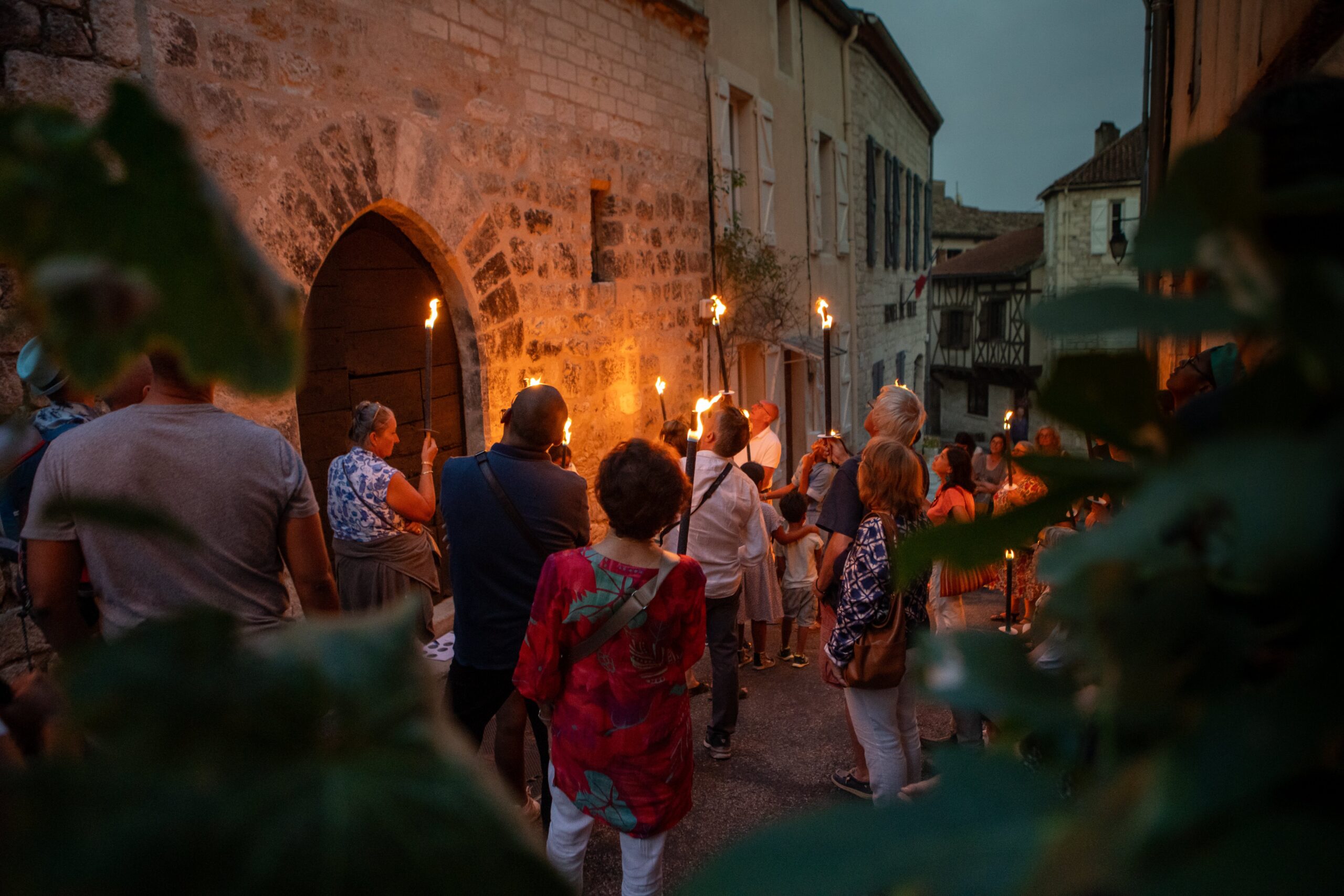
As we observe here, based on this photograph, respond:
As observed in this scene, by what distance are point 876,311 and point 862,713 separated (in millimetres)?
13102

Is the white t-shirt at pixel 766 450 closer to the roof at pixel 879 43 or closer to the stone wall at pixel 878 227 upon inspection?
the roof at pixel 879 43

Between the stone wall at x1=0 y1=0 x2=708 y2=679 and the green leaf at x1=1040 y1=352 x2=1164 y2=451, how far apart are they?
2.95 metres

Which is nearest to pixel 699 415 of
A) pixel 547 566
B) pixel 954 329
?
pixel 547 566

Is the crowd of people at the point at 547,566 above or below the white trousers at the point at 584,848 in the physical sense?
above

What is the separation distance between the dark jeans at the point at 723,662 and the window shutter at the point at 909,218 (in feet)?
53.6

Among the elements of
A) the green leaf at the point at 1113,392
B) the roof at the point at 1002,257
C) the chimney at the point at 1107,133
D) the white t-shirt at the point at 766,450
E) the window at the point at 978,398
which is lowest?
the window at the point at 978,398

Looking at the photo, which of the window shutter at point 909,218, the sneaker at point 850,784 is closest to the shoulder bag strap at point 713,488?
the sneaker at point 850,784

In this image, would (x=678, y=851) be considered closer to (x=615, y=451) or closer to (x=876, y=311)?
(x=615, y=451)

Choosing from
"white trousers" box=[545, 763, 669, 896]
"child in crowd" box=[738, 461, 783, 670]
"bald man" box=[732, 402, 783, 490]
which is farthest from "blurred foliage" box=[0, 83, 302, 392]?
"bald man" box=[732, 402, 783, 490]

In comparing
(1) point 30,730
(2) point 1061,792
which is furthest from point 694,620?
(2) point 1061,792

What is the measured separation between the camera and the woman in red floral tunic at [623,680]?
2389 millimetres

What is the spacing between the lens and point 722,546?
4.09m

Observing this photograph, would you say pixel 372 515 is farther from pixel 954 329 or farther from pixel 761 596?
pixel 954 329

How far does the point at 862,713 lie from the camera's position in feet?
10.5
